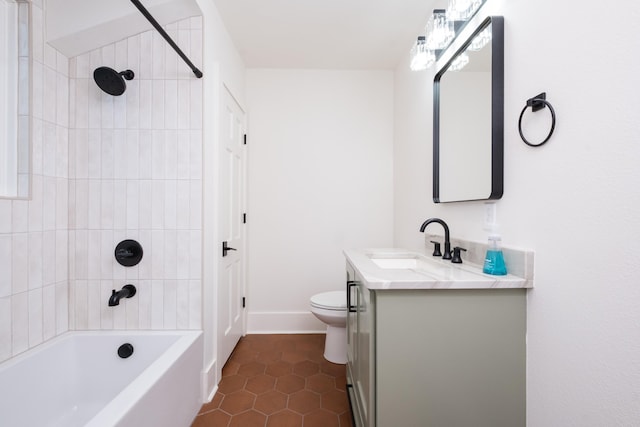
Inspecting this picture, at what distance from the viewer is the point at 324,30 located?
209 cm

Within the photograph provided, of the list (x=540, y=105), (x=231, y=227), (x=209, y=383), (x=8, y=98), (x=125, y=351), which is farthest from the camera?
(x=231, y=227)

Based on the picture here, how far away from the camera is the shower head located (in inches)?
58.2

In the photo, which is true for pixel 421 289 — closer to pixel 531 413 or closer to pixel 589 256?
pixel 589 256

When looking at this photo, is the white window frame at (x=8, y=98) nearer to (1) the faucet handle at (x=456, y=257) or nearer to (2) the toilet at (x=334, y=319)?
(2) the toilet at (x=334, y=319)

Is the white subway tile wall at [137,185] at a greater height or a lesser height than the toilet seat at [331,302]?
greater

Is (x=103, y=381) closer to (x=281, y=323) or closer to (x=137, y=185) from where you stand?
(x=137, y=185)

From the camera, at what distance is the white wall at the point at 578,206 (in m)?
0.72

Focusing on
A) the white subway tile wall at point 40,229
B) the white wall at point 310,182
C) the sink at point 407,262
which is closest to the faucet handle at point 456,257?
the sink at point 407,262

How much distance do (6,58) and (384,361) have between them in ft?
6.97

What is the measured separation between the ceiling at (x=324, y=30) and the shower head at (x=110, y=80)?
2.68ft

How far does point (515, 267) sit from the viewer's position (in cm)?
109

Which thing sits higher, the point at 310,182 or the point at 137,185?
the point at 310,182

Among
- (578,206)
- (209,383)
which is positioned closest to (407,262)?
(578,206)

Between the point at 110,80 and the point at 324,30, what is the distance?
1.42m
